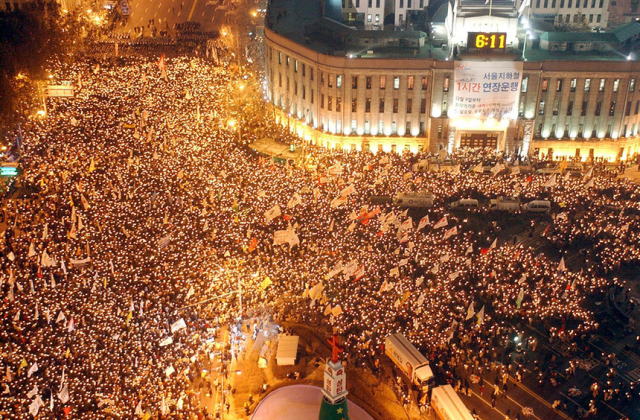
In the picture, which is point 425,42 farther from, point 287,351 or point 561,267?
point 287,351

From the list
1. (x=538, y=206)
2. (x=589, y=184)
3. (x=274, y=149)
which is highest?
(x=589, y=184)

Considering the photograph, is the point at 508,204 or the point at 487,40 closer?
the point at 508,204

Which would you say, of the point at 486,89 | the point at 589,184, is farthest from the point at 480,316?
the point at 486,89

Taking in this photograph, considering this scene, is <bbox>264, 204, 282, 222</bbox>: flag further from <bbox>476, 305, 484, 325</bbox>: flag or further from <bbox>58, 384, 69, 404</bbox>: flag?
<bbox>58, 384, 69, 404</bbox>: flag


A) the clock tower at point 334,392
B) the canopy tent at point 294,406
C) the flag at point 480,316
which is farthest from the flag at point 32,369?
the flag at point 480,316

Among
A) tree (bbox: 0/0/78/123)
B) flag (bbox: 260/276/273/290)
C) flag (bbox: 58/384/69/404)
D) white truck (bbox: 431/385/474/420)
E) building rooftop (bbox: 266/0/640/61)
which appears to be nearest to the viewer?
flag (bbox: 58/384/69/404)

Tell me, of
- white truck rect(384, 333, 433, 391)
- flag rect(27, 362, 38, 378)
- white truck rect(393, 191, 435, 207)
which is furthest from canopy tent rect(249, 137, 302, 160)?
flag rect(27, 362, 38, 378)
